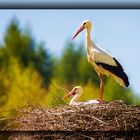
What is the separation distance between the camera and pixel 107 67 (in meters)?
6.74

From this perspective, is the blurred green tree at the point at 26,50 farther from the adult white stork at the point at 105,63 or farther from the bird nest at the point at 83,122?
the bird nest at the point at 83,122

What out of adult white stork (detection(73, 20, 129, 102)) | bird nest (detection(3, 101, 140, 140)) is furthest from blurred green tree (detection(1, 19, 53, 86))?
bird nest (detection(3, 101, 140, 140))

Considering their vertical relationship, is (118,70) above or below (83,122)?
above

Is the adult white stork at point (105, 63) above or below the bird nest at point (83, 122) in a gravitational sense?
above

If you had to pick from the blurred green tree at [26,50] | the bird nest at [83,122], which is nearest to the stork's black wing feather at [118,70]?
the bird nest at [83,122]

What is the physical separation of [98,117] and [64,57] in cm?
2058

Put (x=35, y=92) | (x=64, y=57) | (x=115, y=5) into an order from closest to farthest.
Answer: (x=115, y=5) < (x=35, y=92) < (x=64, y=57)

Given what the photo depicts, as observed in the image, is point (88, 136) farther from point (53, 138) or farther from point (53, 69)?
point (53, 69)

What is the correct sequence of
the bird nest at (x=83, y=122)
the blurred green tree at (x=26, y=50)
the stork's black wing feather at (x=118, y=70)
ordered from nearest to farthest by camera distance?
the bird nest at (x=83, y=122), the stork's black wing feather at (x=118, y=70), the blurred green tree at (x=26, y=50)

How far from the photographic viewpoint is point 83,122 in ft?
19.1

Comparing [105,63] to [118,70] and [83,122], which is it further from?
[83,122]

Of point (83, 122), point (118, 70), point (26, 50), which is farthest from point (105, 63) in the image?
point (26, 50)

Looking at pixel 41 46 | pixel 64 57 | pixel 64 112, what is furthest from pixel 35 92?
pixel 64 112

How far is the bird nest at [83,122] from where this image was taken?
19.0ft
